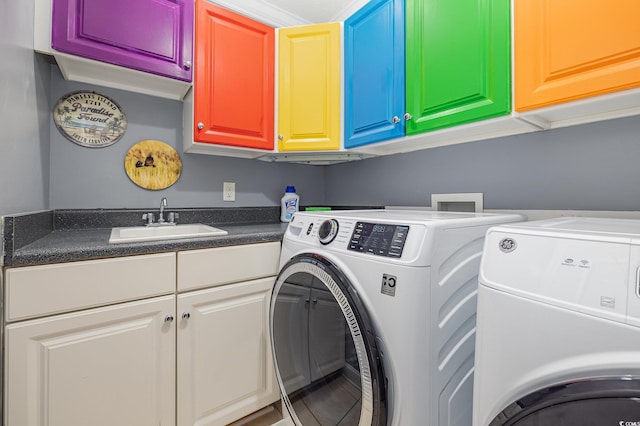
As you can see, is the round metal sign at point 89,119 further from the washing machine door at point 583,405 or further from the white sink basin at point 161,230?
the washing machine door at point 583,405

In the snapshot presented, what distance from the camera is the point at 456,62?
121 centimetres

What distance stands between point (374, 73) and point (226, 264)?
125cm

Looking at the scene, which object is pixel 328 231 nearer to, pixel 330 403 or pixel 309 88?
pixel 330 403

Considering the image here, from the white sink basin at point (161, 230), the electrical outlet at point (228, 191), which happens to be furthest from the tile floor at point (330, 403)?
the electrical outlet at point (228, 191)

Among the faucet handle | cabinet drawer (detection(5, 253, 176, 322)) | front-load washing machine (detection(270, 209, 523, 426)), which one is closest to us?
front-load washing machine (detection(270, 209, 523, 426))

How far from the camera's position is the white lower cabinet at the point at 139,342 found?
91 cm

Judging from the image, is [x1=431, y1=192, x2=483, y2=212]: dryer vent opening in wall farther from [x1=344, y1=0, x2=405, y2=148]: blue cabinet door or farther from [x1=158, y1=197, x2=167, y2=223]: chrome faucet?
[x1=158, y1=197, x2=167, y2=223]: chrome faucet

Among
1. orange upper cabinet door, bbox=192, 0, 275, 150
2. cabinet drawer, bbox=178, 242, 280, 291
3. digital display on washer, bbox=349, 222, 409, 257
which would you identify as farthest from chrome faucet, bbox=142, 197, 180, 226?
digital display on washer, bbox=349, 222, 409, 257

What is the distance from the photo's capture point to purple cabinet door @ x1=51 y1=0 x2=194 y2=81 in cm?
123

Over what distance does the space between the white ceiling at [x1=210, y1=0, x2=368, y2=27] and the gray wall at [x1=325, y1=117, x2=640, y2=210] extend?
1.10 metres

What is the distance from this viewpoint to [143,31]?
1.40m

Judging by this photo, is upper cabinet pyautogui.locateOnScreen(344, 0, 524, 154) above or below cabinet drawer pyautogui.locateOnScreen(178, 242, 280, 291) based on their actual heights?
above

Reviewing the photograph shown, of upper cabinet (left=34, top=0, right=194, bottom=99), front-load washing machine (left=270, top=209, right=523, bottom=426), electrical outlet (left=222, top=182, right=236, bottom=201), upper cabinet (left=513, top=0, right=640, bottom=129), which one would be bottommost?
front-load washing machine (left=270, top=209, right=523, bottom=426)

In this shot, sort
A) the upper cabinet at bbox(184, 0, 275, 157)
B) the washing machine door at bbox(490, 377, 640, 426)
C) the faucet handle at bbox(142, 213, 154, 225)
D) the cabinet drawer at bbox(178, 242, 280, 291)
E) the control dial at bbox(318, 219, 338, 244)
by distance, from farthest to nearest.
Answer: the faucet handle at bbox(142, 213, 154, 225), the upper cabinet at bbox(184, 0, 275, 157), the cabinet drawer at bbox(178, 242, 280, 291), the control dial at bbox(318, 219, 338, 244), the washing machine door at bbox(490, 377, 640, 426)
